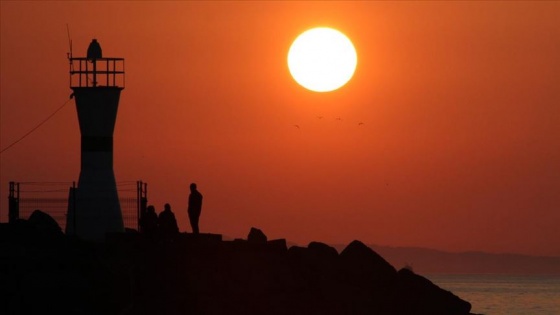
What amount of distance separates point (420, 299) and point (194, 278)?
837cm

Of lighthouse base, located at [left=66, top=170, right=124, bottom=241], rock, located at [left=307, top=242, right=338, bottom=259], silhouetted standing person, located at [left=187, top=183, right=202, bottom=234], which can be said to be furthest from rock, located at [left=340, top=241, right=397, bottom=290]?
lighthouse base, located at [left=66, top=170, right=124, bottom=241]

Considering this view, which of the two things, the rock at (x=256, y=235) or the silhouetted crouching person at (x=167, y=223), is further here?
the rock at (x=256, y=235)

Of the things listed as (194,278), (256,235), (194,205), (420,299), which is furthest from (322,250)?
(194,278)

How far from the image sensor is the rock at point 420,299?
125ft

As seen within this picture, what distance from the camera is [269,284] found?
1357 inches

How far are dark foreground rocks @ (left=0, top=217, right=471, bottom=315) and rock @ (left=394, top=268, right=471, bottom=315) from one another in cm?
4

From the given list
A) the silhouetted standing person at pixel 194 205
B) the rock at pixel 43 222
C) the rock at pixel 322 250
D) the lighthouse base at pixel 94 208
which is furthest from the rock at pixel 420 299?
the rock at pixel 43 222

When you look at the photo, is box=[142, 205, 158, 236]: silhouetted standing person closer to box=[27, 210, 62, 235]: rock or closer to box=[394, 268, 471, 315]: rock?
box=[27, 210, 62, 235]: rock

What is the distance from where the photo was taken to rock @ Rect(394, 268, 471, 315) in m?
38.1

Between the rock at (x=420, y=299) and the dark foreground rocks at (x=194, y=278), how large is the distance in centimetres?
4

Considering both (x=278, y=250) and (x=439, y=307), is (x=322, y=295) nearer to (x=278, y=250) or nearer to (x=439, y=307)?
(x=278, y=250)

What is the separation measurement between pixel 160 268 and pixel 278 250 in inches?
174

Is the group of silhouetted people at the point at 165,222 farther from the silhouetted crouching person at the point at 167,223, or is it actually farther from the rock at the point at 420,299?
the rock at the point at 420,299

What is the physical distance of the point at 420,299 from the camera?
3866cm
